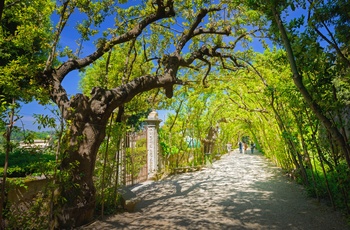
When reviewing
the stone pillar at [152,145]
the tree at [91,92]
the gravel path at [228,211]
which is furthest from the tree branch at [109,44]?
the stone pillar at [152,145]

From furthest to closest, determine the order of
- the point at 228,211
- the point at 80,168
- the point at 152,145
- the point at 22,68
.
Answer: the point at 152,145 → the point at 228,211 → the point at 80,168 → the point at 22,68

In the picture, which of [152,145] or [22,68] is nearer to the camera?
[22,68]

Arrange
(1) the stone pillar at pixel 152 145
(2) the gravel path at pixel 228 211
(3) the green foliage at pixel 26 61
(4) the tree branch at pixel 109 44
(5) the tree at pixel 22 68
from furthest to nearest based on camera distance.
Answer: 1. (1) the stone pillar at pixel 152 145
2. (4) the tree branch at pixel 109 44
3. (2) the gravel path at pixel 228 211
4. (3) the green foliage at pixel 26 61
5. (5) the tree at pixel 22 68

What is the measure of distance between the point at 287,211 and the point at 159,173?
5.55 metres

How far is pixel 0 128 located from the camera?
2.70m

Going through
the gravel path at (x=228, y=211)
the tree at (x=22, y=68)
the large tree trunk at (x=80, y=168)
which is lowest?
the gravel path at (x=228, y=211)

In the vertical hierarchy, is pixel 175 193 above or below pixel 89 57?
below

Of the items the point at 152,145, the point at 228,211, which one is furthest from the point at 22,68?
the point at 152,145

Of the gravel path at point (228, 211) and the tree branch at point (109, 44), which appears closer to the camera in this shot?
the gravel path at point (228, 211)

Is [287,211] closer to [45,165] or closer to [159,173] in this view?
[45,165]

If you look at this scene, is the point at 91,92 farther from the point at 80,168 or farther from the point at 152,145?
the point at 152,145

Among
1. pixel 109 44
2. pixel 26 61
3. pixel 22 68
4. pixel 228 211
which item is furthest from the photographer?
pixel 109 44

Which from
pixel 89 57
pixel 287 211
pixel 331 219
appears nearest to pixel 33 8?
pixel 89 57

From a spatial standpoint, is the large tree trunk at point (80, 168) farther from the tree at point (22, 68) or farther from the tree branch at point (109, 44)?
the tree branch at point (109, 44)
